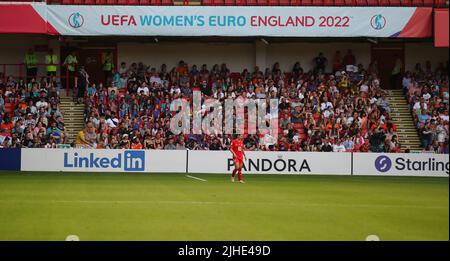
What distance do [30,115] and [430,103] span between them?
17435 millimetres

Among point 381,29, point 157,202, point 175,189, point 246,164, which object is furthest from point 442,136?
point 157,202

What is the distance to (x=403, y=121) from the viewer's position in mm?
37562

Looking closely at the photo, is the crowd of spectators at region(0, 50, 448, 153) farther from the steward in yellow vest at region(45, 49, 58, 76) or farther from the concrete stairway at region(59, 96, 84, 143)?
the concrete stairway at region(59, 96, 84, 143)

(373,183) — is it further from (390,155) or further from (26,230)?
(26,230)

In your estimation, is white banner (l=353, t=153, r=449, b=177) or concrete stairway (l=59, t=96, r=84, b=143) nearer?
white banner (l=353, t=153, r=449, b=177)

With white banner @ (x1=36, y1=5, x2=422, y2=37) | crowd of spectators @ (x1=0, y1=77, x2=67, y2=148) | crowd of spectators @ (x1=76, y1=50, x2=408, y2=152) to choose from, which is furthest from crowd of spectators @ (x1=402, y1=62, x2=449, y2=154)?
crowd of spectators @ (x1=0, y1=77, x2=67, y2=148)

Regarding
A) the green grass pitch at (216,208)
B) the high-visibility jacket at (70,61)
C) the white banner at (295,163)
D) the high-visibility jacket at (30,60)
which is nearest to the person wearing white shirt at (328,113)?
the white banner at (295,163)

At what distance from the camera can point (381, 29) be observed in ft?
122

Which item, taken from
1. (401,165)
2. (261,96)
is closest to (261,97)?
(261,96)

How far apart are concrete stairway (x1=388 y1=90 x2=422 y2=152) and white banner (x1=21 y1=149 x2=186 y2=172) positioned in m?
10.7

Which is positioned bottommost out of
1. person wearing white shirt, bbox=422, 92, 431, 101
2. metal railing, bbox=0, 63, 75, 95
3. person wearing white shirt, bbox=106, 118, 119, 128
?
person wearing white shirt, bbox=106, 118, 119, 128

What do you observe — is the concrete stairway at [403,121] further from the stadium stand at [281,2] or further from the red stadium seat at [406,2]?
the stadium stand at [281,2]

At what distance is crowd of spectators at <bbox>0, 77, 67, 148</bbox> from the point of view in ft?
107

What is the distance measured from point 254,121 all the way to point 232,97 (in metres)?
1.86
